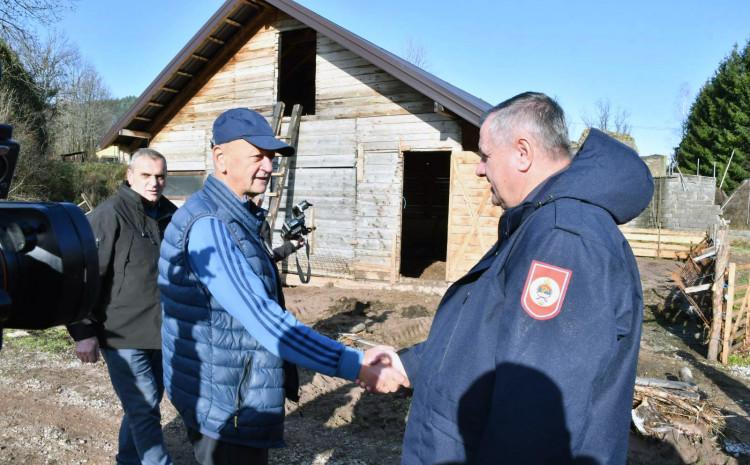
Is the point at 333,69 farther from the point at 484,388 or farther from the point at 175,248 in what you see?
the point at 484,388

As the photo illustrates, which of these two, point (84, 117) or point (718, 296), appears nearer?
point (718, 296)

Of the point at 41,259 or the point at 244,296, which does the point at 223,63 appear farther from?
the point at 41,259

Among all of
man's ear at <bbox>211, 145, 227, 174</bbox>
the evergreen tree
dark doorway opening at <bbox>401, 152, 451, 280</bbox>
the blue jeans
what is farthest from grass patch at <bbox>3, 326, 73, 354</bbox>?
the evergreen tree

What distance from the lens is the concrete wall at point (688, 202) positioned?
21.9m

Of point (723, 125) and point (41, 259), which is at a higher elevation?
point (723, 125)

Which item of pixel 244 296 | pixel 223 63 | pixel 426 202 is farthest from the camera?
pixel 426 202

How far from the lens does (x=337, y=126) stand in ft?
33.4

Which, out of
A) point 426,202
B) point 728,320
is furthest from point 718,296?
point 426,202

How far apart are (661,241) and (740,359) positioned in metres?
11.7

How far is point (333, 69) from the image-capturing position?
10.1 m

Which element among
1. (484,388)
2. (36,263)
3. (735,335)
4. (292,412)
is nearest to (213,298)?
(36,263)

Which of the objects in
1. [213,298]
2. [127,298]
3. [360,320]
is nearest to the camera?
[213,298]

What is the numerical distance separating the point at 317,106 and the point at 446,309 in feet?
30.0

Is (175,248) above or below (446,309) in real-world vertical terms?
above
